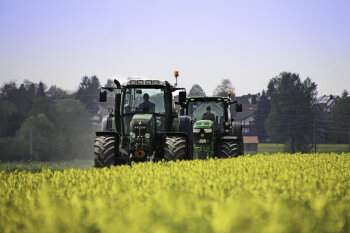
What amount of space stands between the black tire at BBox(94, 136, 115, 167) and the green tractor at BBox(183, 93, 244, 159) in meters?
5.54

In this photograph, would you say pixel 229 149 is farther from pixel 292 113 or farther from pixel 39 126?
pixel 292 113

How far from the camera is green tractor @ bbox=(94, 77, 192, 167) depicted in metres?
13.2

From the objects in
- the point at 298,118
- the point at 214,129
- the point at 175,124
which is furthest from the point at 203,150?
the point at 298,118

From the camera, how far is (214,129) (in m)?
19.2

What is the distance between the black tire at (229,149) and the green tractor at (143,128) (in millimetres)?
3037

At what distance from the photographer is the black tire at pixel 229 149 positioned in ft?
58.1

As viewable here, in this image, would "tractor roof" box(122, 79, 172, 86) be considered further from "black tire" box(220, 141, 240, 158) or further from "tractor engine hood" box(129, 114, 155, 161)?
"black tire" box(220, 141, 240, 158)

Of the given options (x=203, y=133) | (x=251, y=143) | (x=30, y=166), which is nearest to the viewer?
(x=203, y=133)

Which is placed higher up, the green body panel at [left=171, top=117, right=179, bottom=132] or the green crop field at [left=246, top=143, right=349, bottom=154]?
the green body panel at [left=171, top=117, right=179, bottom=132]

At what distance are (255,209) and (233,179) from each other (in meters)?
1.78

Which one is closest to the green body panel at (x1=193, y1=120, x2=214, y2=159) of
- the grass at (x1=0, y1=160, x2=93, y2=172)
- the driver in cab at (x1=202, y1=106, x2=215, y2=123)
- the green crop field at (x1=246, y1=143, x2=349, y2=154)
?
the driver in cab at (x1=202, y1=106, x2=215, y2=123)

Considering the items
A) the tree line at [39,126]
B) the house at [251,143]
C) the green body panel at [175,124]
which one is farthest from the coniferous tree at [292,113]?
the green body panel at [175,124]

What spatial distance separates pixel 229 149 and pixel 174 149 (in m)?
4.90

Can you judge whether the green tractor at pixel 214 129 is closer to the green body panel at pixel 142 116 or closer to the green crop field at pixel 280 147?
the green body panel at pixel 142 116
